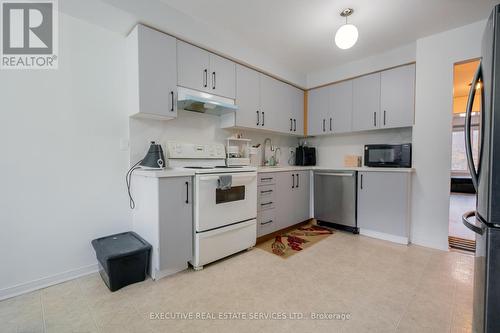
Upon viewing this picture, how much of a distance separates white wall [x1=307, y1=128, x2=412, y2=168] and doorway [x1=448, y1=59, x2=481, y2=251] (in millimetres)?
806

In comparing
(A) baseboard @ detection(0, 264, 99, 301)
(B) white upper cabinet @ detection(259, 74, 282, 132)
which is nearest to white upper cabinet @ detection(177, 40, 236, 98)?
(B) white upper cabinet @ detection(259, 74, 282, 132)

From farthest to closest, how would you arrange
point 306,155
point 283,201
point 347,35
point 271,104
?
point 306,155, point 271,104, point 283,201, point 347,35

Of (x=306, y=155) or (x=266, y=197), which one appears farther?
(x=306, y=155)

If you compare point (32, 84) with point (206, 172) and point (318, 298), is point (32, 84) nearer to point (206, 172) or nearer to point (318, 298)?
point (206, 172)

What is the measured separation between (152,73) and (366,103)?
2.87 metres

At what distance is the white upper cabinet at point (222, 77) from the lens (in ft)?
8.50

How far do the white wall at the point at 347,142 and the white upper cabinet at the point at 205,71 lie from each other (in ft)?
6.58

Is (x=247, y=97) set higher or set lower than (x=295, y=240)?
higher

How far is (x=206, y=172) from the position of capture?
209 centimetres

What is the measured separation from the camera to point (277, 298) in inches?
66.4

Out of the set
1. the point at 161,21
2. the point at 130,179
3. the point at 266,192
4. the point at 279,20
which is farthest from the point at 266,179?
the point at 161,21

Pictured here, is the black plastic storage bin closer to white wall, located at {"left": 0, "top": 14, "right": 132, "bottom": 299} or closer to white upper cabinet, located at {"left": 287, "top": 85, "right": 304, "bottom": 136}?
white wall, located at {"left": 0, "top": 14, "right": 132, "bottom": 299}

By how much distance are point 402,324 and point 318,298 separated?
1.73ft

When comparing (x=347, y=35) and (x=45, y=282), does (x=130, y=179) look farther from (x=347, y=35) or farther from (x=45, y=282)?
(x=347, y=35)
